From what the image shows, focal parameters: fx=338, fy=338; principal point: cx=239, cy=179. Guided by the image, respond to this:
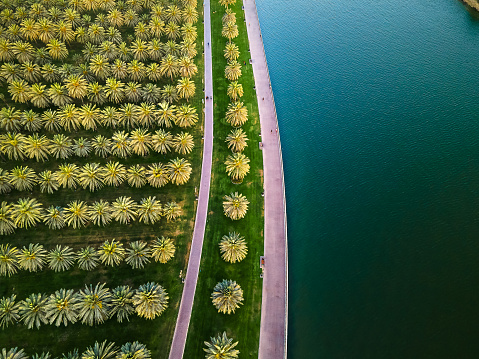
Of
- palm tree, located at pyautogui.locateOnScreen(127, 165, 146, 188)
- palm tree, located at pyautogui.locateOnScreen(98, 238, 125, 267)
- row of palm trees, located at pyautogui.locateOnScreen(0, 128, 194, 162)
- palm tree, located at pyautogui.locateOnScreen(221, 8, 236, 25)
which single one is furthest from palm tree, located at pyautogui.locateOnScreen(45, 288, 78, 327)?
palm tree, located at pyautogui.locateOnScreen(221, 8, 236, 25)

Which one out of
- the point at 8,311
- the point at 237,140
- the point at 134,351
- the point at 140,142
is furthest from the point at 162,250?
the point at 237,140

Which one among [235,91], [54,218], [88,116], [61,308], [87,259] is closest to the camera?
[61,308]

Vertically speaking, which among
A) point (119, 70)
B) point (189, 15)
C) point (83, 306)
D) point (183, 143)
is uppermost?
point (189, 15)

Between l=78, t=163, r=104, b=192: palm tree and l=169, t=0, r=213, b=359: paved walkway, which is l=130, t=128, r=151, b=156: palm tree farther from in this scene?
l=169, t=0, r=213, b=359: paved walkway

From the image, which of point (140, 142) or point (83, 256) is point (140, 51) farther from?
point (83, 256)

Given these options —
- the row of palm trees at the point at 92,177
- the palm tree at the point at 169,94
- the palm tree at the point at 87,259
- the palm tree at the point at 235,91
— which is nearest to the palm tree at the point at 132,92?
the palm tree at the point at 169,94
